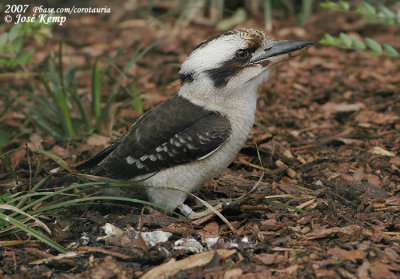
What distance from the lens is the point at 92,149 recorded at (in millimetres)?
6363

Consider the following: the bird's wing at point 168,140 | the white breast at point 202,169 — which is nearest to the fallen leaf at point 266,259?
the white breast at point 202,169

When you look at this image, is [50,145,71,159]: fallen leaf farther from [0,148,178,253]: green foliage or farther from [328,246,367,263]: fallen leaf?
[328,246,367,263]: fallen leaf

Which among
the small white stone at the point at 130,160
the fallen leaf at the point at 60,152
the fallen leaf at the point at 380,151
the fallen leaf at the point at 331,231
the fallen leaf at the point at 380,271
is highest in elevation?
the small white stone at the point at 130,160

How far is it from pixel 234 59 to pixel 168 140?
0.98 metres

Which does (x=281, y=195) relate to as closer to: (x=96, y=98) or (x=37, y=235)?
(x=37, y=235)

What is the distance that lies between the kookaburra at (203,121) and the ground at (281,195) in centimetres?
36

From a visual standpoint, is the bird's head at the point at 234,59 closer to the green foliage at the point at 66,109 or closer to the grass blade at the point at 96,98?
the green foliage at the point at 66,109

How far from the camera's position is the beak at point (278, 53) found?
4.99 meters

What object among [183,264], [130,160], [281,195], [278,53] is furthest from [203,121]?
→ [183,264]

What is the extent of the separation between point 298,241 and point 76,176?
2.17m

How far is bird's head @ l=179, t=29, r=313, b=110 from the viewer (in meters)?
4.93

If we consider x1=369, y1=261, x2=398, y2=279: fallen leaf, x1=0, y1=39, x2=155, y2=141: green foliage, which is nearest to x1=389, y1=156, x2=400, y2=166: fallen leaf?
x1=369, y1=261, x2=398, y2=279: fallen leaf

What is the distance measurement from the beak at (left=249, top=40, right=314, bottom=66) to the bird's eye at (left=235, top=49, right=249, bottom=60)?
2.8 inches

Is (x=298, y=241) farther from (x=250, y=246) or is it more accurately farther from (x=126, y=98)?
(x=126, y=98)
